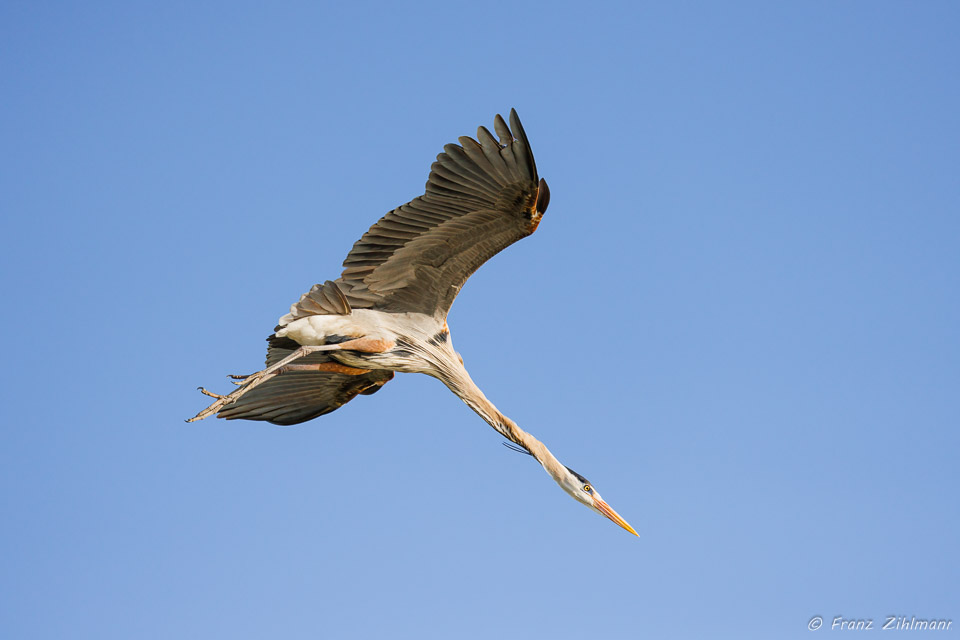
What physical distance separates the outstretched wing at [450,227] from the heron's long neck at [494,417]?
25.5 inches

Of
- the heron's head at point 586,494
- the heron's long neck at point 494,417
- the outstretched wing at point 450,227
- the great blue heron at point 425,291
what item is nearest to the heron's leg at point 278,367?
the great blue heron at point 425,291

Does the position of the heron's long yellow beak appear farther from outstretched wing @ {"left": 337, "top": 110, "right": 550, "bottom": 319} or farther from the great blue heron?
outstretched wing @ {"left": 337, "top": 110, "right": 550, "bottom": 319}

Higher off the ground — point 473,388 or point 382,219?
point 382,219

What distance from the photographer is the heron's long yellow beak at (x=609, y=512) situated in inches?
414

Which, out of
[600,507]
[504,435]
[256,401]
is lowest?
[600,507]

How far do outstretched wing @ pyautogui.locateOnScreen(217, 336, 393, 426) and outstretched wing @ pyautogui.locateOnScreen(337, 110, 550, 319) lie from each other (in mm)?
1251

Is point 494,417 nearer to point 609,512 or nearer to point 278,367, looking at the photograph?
point 609,512

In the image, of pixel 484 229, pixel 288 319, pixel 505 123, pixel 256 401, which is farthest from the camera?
pixel 256 401

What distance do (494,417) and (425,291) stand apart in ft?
4.65

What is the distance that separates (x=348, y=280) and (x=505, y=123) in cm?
240

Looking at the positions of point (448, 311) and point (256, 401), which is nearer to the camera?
point (448, 311)

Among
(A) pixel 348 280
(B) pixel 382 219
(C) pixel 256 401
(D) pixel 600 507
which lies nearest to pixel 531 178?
(B) pixel 382 219

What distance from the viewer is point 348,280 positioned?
10891 millimetres

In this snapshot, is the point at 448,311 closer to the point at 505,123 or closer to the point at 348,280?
the point at 348,280
